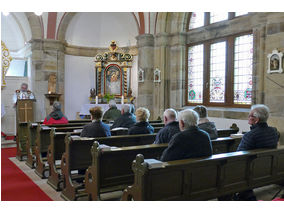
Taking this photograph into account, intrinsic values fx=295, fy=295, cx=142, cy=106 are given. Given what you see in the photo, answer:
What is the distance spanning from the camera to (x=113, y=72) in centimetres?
1294

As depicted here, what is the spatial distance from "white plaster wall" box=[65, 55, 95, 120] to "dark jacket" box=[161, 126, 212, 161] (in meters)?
10.2

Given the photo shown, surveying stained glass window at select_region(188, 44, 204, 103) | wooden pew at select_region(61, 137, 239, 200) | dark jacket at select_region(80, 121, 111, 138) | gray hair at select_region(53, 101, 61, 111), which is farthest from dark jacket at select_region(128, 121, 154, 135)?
stained glass window at select_region(188, 44, 204, 103)

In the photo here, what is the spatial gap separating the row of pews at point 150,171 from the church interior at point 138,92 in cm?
1

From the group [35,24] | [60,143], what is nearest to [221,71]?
[60,143]

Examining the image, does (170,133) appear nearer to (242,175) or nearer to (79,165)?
(242,175)

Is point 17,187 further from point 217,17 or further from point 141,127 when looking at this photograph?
point 217,17

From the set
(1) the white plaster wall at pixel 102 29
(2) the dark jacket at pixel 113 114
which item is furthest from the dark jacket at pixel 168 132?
(1) the white plaster wall at pixel 102 29

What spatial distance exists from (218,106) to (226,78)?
2.93 feet

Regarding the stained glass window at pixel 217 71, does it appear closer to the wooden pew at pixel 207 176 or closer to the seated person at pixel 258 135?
the wooden pew at pixel 207 176

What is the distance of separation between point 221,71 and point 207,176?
20.4 ft

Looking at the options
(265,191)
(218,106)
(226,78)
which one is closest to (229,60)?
(226,78)

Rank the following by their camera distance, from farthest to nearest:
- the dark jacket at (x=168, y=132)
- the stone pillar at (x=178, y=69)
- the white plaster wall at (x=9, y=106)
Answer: the white plaster wall at (x=9, y=106) → the stone pillar at (x=178, y=69) → the dark jacket at (x=168, y=132)

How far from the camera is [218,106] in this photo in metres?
9.10

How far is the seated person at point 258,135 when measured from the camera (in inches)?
152
